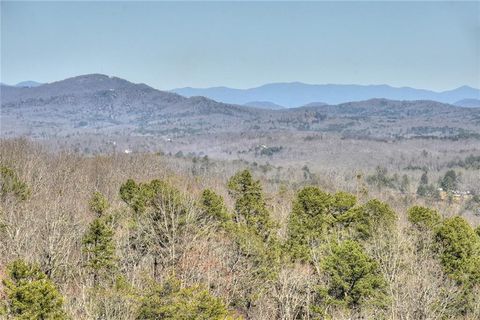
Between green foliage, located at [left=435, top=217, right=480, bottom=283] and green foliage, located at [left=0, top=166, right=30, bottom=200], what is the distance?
29.8 m

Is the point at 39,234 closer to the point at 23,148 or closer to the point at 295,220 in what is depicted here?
the point at 295,220

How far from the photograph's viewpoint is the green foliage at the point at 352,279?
72.6ft

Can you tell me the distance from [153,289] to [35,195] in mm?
30234

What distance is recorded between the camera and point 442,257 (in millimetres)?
27266

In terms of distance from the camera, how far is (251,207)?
3881 cm

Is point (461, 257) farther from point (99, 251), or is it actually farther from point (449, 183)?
point (449, 183)

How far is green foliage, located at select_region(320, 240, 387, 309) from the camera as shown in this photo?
22.1 metres

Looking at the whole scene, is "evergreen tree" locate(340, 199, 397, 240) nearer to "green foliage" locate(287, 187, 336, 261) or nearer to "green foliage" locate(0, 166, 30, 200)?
"green foliage" locate(287, 187, 336, 261)

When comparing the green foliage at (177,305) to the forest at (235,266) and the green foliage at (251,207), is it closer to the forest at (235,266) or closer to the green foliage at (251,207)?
the forest at (235,266)

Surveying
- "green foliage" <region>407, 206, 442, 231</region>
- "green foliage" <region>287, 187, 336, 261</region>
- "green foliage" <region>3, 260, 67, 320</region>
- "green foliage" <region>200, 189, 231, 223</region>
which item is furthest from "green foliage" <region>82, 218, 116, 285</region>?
"green foliage" <region>407, 206, 442, 231</region>

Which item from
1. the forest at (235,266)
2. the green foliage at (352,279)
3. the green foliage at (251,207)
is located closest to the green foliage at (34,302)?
the forest at (235,266)

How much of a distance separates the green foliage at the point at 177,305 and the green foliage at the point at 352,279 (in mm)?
7973

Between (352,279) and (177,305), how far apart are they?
10012 millimetres

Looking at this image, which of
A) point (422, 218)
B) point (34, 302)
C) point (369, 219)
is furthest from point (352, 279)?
point (34, 302)
